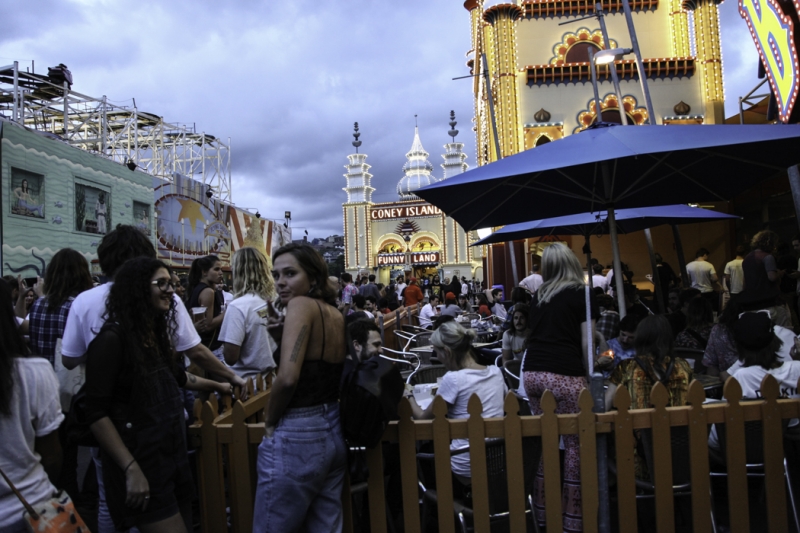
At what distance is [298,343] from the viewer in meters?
2.46

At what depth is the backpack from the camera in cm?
253

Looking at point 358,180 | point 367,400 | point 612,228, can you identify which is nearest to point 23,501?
point 367,400

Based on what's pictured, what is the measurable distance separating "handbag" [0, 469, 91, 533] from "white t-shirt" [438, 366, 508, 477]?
196cm

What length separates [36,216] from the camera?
1560 centimetres

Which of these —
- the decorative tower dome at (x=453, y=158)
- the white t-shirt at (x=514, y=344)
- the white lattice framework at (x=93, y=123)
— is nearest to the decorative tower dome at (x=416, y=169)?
the decorative tower dome at (x=453, y=158)

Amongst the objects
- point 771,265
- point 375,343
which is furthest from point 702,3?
point 375,343

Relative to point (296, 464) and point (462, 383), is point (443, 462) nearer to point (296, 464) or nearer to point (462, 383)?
point (462, 383)

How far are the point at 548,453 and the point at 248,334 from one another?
89.4 inches

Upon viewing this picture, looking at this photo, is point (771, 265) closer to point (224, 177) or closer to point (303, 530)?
point (303, 530)

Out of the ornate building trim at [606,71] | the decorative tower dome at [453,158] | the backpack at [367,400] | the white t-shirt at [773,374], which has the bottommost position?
the white t-shirt at [773,374]

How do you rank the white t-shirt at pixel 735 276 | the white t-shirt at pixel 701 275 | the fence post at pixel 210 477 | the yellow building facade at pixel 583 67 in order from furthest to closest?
1. the yellow building facade at pixel 583 67
2. the white t-shirt at pixel 701 275
3. the white t-shirt at pixel 735 276
4. the fence post at pixel 210 477

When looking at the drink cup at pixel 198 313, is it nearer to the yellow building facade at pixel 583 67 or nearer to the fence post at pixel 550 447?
the fence post at pixel 550 447

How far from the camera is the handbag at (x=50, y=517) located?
209cm

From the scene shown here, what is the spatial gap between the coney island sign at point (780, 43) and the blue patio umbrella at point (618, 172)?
200cm
